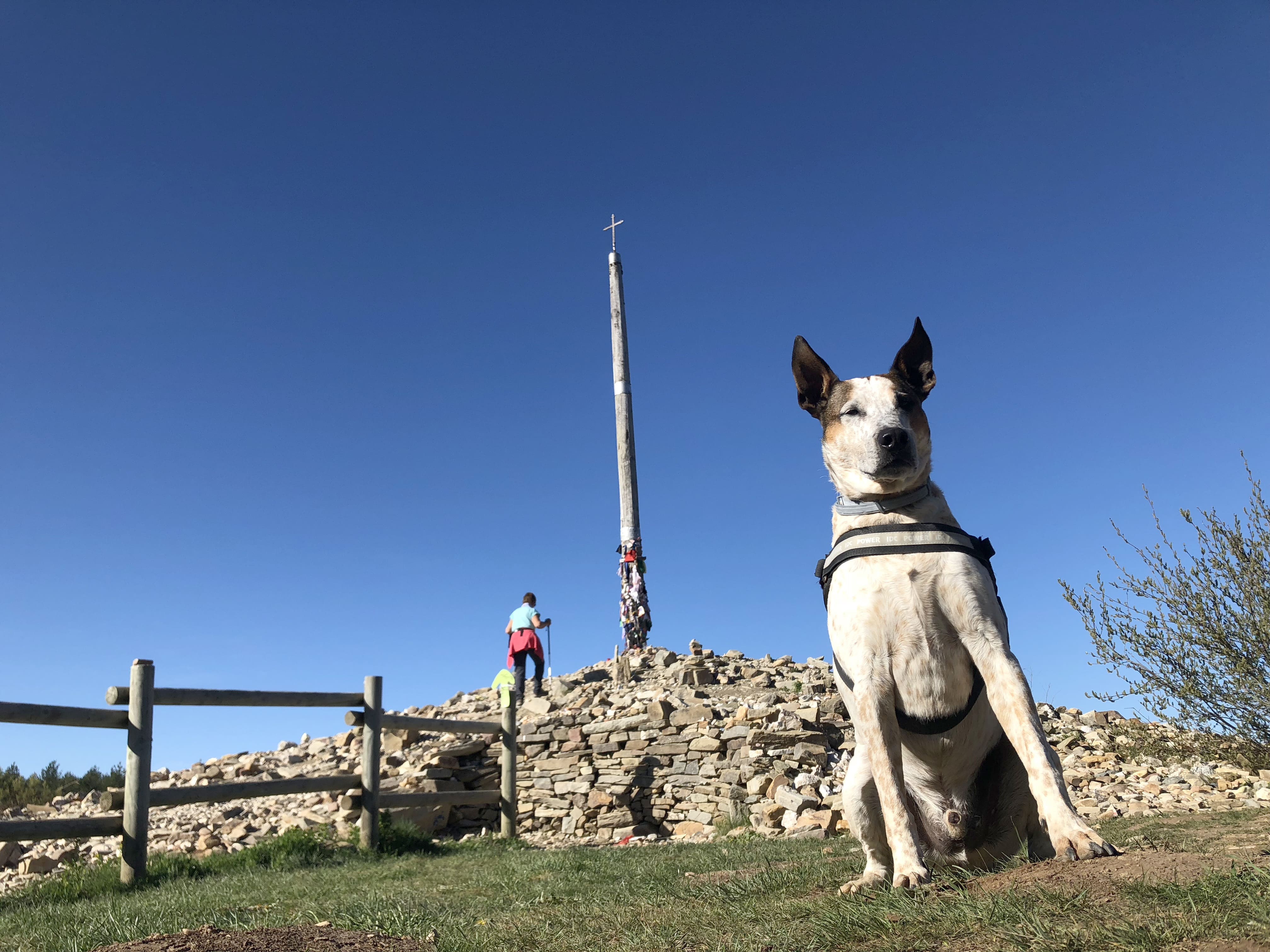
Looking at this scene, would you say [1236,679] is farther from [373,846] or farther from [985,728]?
[373,846]

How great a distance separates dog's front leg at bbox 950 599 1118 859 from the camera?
282cm

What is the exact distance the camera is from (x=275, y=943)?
3271 millimetres

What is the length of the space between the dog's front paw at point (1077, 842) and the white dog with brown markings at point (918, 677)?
69 millimetres

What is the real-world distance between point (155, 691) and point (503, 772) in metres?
5.24

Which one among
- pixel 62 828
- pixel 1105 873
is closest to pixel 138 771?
pixel 62 828

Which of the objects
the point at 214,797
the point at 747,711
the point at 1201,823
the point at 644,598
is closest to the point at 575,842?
the point at 747,711

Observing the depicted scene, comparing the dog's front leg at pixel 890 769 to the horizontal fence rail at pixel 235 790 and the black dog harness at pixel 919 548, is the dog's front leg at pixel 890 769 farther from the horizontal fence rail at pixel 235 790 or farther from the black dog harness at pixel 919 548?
the horizontal fence rail at pixel 235 790

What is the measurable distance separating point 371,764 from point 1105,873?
8265 millimetres

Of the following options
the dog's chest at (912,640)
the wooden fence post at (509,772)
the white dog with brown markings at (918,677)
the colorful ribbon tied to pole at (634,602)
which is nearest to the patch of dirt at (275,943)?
the white dog with brown markings at (918,677)

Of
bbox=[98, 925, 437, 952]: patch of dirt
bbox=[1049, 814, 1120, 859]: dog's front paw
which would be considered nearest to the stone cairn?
bbox=[98, 925, 437, 952]: patch of dirt

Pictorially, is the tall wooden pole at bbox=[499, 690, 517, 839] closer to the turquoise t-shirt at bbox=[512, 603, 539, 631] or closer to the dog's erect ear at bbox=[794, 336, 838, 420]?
the turquoise t-shirt at bbox=[512, 603, 539, 631]

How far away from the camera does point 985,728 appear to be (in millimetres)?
3277

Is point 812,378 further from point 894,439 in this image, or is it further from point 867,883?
point 867,883

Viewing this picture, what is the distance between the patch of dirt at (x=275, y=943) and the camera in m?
3.20
